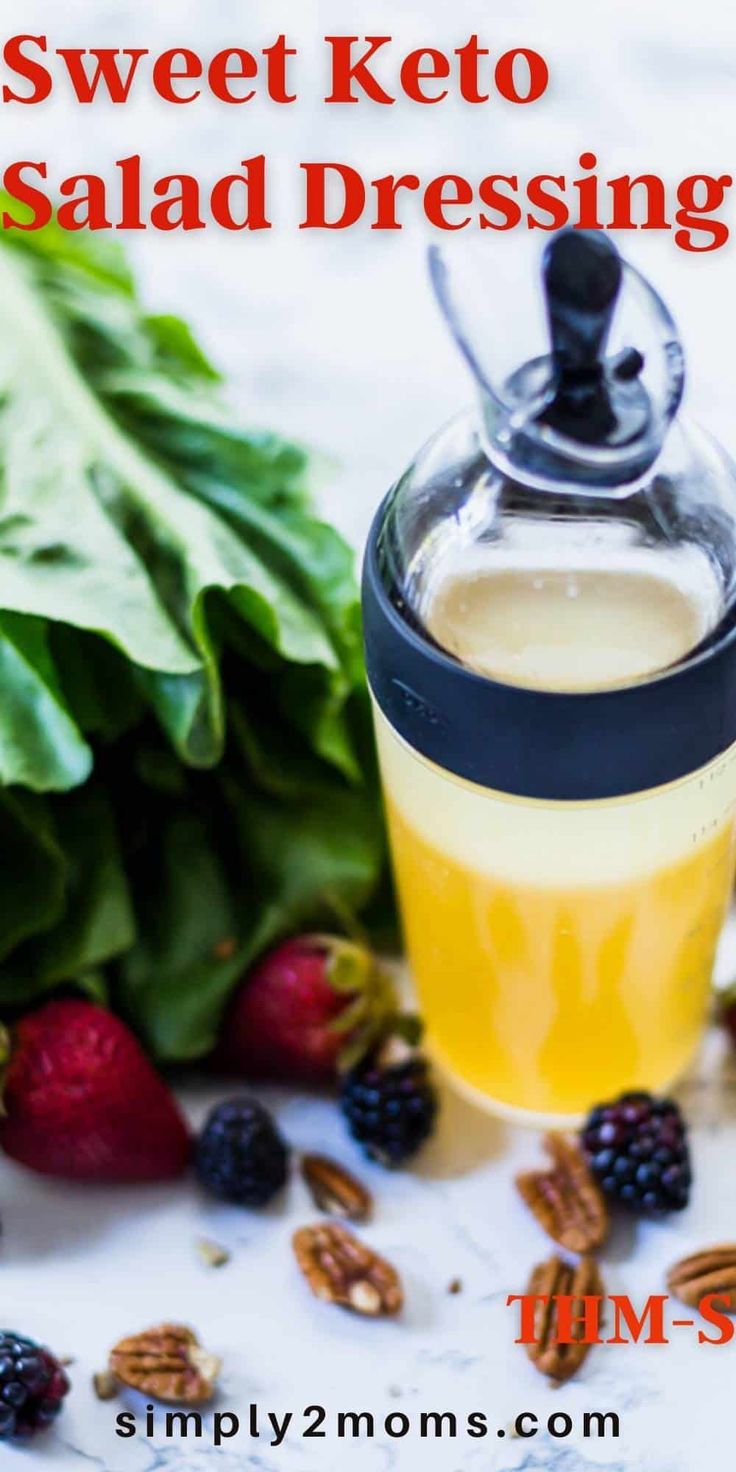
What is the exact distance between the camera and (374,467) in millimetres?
1393

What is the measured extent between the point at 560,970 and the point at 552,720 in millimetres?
205

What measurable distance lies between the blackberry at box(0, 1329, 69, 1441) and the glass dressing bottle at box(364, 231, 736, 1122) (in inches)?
11.7

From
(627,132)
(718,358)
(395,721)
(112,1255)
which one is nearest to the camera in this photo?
(395,721)

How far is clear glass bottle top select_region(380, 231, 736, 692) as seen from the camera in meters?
0.85

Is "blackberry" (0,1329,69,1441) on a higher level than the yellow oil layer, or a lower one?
lower

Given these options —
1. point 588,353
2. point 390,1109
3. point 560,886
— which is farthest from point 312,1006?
point 588,353

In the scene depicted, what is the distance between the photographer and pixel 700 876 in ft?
3.22

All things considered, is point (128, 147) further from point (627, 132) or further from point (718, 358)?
point (718, 358)

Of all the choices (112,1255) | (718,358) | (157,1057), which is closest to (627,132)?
(718,358)

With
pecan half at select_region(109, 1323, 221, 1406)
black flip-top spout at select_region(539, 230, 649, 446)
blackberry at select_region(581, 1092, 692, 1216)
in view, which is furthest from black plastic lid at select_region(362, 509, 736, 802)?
pecan half at select_region(109, 1323, 221, 1406)

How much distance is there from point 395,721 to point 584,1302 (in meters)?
0.32

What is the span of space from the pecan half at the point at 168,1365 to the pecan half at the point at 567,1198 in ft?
0.63

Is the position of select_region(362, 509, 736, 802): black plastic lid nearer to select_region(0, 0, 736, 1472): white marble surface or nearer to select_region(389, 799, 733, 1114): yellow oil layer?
select_region(389, 799, 733, 1114): yellow oil layer

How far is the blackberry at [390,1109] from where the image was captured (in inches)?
41.4
